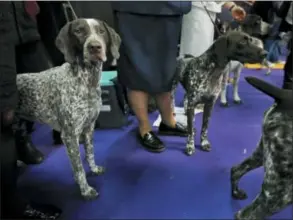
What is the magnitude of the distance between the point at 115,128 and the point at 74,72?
126 centimetres

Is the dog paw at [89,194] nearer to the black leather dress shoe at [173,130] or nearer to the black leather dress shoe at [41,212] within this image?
the black leather dress shoe at [41,212]

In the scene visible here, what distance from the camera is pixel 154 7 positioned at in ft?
7.71

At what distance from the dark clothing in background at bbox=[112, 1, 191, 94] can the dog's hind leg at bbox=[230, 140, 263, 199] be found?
996mm

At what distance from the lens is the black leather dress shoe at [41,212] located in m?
1.74

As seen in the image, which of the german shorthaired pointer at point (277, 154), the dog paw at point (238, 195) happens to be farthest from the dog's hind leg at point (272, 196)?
the dog paw at point (238, 195)

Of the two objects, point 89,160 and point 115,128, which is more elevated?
point 89,160

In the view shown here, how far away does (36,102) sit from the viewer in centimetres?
201

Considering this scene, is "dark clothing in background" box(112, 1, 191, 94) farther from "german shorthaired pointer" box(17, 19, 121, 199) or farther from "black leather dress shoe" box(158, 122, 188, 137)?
"german shorthaired pointer" box(17, 19, 121, 199)

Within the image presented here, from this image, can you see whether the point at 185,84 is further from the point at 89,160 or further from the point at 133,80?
the point at 89,160

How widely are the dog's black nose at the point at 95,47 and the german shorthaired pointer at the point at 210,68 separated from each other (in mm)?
925

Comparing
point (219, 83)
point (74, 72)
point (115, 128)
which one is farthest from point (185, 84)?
point (74, 72)

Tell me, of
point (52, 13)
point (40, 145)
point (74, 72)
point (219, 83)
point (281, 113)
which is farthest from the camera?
point (40, 145)

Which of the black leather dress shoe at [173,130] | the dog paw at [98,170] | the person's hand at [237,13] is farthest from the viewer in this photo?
the person's hand at [237,13]

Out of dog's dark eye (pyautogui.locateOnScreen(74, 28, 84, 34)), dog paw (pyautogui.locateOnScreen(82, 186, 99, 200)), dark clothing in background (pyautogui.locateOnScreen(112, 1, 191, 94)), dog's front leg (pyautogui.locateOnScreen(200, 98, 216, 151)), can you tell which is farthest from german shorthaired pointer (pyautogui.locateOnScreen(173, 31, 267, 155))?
dog's dark eye (pyautogui.locateOnScreen(74, 28, 84, 34))
